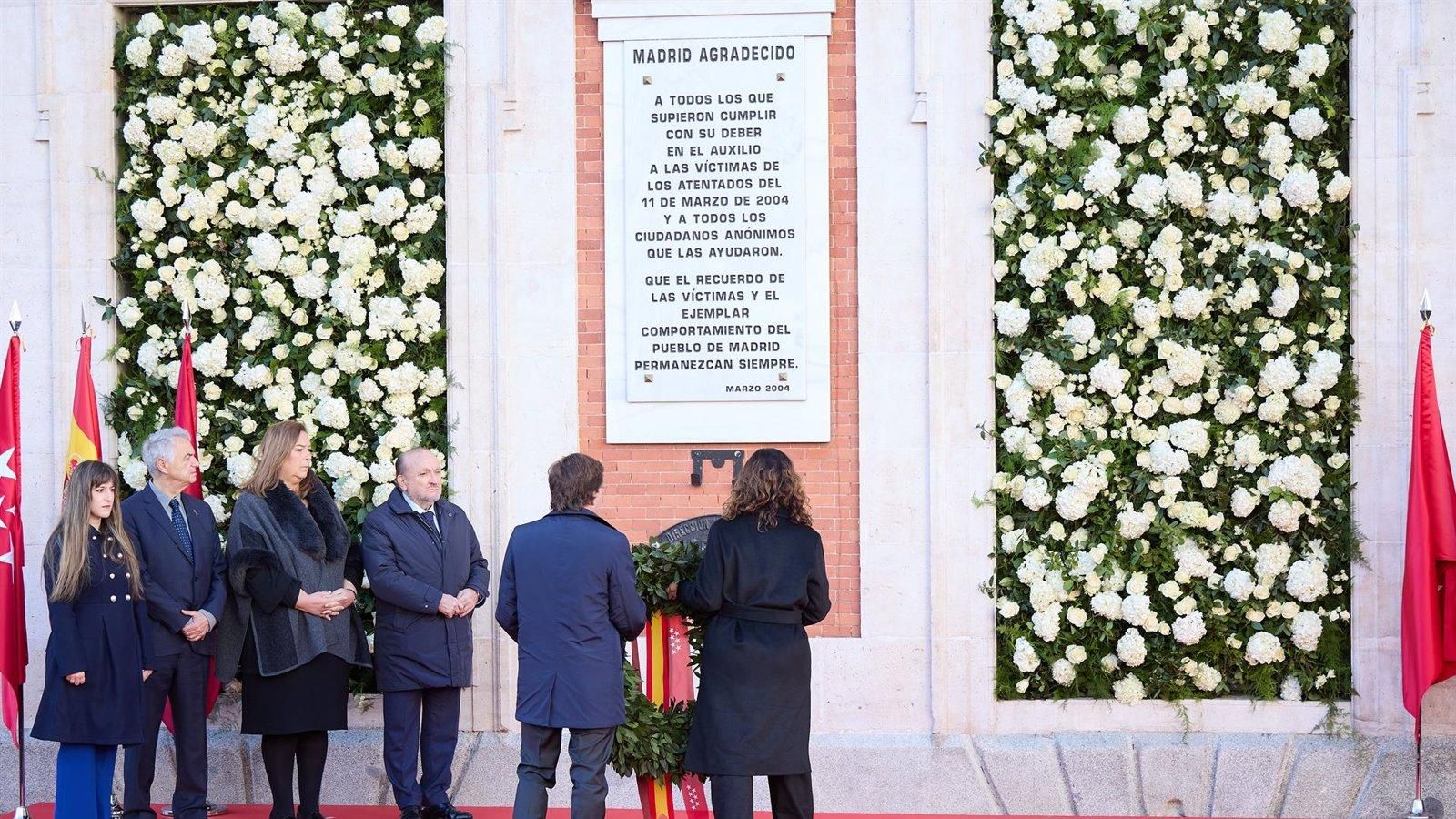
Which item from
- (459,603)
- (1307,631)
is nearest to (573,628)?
(459,603)

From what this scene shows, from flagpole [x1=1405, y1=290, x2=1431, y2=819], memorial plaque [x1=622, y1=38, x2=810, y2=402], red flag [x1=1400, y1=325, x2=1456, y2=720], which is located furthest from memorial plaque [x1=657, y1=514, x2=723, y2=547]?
flagpole [x1=1405, y1=290, x2=1431, y2=819]

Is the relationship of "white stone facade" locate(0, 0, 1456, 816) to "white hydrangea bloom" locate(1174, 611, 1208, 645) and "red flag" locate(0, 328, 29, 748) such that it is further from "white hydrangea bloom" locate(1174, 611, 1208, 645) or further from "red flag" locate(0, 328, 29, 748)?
"red flag" locate(0, 328, 29, 748)

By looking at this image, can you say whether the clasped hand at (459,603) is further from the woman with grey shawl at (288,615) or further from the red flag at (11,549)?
the red flag at (11,549)

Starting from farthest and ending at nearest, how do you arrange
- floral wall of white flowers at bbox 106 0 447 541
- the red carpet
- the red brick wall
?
1. floral wall of white flowers at bbox 106 0 447 541
2. the red brick wall
3. the red carpet

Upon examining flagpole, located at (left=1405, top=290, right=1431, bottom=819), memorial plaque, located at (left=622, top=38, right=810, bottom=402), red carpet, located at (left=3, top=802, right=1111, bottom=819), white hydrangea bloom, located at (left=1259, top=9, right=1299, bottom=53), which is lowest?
red carpet, located at (left=3, top=802, right=1111, bottom=819)

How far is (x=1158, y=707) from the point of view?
773 centimetres

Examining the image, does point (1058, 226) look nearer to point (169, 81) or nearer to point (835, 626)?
point (835, 626)

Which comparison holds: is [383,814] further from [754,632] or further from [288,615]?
[754,632]

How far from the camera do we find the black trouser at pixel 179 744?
6633mm

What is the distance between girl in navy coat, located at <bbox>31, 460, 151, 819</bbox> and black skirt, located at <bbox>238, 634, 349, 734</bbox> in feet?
1.58

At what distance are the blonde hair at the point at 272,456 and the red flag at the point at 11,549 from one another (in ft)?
4.81

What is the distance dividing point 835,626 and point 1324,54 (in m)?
3.91

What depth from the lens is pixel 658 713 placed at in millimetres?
6227

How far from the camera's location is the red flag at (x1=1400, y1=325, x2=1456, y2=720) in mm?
7078
